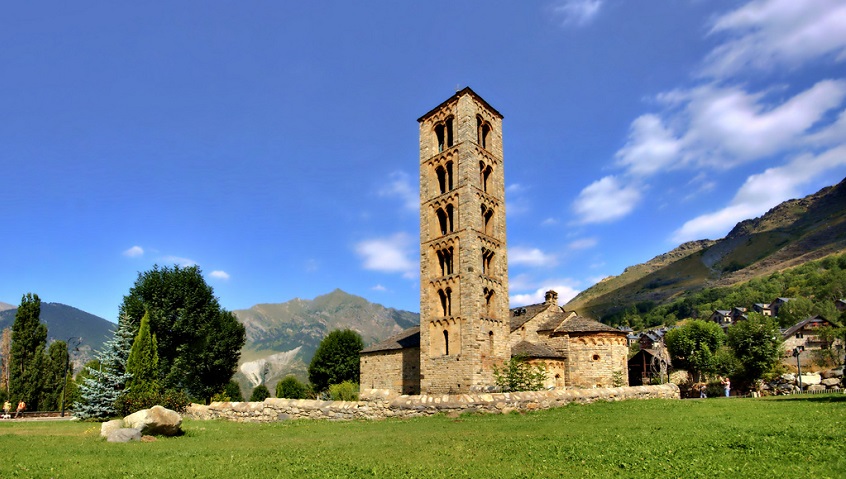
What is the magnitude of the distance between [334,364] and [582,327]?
3210 centimetres

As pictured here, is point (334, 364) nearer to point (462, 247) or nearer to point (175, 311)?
point (175, 311)

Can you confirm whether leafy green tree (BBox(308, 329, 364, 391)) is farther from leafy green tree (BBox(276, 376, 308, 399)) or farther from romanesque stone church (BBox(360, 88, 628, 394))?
romanesque stone church (BBox(360, 88, 628, 394))

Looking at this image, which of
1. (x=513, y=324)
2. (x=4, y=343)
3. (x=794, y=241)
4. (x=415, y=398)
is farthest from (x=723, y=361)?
(x=794, y=241)

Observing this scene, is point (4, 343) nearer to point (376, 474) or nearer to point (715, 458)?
point (376, 474)

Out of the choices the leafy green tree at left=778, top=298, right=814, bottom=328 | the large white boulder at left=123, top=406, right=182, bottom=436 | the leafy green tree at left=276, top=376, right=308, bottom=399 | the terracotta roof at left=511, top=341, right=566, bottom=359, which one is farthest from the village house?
the large white boulder at left=123, top=406, right=182, bottom=436

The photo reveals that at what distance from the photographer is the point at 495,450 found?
444 inches

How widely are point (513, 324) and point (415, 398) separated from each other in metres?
18.4

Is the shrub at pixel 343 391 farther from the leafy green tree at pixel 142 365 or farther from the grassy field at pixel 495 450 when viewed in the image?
the grassy field at pixel 495 450

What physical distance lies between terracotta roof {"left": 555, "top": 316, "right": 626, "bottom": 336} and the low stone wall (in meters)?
12.4

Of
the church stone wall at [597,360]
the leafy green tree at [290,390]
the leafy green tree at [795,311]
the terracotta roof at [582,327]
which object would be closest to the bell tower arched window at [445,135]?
the terracotta roof at [582,327]

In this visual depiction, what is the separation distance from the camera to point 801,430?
1154 cm

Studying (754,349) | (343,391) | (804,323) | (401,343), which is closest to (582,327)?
(401,343)

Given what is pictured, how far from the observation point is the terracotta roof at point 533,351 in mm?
33209

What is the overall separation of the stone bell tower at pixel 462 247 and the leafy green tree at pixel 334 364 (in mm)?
24814
